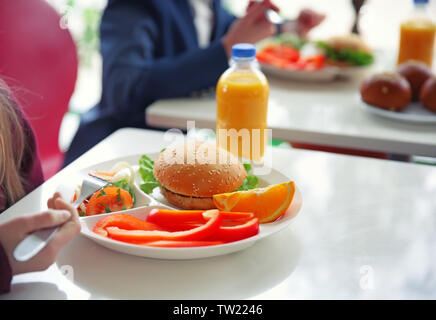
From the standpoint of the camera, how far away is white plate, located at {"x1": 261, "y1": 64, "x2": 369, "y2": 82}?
1869mm

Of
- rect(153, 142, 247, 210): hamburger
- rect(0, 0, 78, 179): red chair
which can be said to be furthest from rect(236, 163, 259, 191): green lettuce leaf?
rect(0, 0, 78, 179): red chair

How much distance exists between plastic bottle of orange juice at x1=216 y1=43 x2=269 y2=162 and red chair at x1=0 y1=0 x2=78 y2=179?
655 mm

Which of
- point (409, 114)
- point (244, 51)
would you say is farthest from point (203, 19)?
point (244, 51)

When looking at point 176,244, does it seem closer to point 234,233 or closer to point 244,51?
point 234,233

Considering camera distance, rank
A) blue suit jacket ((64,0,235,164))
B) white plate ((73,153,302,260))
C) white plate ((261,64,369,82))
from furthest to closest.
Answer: white plate ((261,64,369,82)) < blue suit jacket ((64,0,235,164)) < white plate ((73,153,302,260))

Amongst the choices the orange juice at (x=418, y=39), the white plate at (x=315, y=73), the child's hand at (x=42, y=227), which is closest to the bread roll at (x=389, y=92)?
the white plate at (x=315, y=73)

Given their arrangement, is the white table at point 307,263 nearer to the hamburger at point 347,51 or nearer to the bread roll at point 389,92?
the bread roll at point 389,92

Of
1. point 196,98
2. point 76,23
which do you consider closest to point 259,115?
point 196,98

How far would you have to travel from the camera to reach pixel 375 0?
482 cm

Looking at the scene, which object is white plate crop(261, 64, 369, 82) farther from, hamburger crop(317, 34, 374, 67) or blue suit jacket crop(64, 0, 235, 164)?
blue suit jacket crop(64, 0, 235, 164)

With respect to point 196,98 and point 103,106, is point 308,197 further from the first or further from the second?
point 103,106

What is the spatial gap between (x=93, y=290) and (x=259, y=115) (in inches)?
25.8

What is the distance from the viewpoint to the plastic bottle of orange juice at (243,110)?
126 cm

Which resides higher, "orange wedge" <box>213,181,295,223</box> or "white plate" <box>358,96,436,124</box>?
"orange wedge" <box>213,181,295,223</box>
